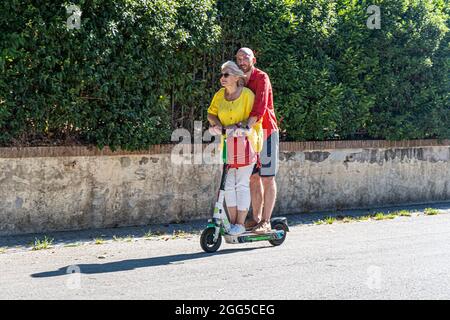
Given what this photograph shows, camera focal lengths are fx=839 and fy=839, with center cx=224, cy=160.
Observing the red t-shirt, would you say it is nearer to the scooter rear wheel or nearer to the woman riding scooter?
the woman riding scooter

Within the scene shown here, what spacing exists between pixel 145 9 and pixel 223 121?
2.13 m

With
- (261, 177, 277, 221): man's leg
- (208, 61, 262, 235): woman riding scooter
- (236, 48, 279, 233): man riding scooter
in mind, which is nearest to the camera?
(208, 61, 262, 235): woman riding scooter

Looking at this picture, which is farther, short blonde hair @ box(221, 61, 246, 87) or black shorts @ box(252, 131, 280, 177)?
black shorts @ box(252, 131, 280, 177)

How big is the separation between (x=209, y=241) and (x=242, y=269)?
3.40 feet

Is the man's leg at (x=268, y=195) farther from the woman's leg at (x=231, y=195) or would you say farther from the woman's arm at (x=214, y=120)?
the woman's arm at (x=214, y=120)

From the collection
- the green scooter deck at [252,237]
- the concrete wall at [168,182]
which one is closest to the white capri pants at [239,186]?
the green scooter deck at [252,237]

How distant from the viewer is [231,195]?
9.02m

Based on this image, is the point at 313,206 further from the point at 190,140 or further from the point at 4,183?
the point at 4,183

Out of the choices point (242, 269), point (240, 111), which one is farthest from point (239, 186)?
point (242, 269)

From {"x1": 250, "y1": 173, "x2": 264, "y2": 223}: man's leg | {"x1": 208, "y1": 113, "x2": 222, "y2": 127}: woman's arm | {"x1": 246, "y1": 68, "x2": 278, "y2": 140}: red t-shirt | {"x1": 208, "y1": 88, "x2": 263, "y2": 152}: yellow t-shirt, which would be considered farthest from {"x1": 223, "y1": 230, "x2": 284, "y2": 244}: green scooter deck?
{"x1": 208, "y1": 113, "x2": 222, "y2": 127}: woman's arm

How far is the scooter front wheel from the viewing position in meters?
8.73

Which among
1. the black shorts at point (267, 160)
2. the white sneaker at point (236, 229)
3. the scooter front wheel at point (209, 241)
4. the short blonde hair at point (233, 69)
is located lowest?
the scooter front wheel at point (209, 241)

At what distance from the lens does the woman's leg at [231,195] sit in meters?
8.97

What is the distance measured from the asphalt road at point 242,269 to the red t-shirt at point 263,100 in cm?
136
